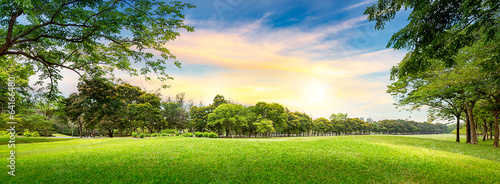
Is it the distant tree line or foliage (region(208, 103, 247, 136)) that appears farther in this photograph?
foliage (region(208, 103, 247, 136))

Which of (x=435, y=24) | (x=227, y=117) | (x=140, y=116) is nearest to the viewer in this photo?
(x=435, y=24)

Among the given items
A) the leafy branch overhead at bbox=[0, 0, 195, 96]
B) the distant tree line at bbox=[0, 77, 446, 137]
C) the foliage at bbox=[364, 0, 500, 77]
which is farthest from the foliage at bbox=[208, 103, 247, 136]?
the foliage at bbox=[364, 0, 500, 77]

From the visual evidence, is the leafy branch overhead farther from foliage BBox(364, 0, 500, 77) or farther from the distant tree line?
foliage BBox(364, 0, 500, 77)

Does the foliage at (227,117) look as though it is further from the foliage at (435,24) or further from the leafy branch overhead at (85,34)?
the foliage at (435,24)

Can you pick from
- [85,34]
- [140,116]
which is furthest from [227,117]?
[85,34]

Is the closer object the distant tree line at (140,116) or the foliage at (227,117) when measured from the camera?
the distant tree line at (140,116)

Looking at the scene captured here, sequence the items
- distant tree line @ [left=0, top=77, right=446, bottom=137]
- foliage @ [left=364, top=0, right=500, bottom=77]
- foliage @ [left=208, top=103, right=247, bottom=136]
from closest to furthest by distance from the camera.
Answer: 1. foliage @ [left=364, top=0, right=500, bottom=77]
2. distant tree line @ [left=0, top=77, right=446, bottom=137]
3. foliage @ [left=208, top=103, right=247, bottom=136]

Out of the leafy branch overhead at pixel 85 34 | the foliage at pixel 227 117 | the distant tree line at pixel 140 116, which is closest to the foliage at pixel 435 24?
the leafy branch overhead at pixel 85 34

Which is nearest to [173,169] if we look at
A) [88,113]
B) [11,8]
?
[11,8]

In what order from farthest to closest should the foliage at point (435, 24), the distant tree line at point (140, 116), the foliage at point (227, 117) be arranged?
the foliage at point (227, 117)
the distant tree line at point (140, 116)
the foliage at point (435, 24)

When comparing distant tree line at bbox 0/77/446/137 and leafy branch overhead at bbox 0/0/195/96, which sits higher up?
leafy branch overhead at bbox 0/0/195/96

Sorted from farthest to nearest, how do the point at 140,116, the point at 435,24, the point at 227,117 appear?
1. the point at 227,117
2. the point at 140,116
3. the point at 435,24

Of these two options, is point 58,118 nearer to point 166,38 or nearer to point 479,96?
point 166,38

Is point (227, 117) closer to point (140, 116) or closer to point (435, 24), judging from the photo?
point (140, 116)
